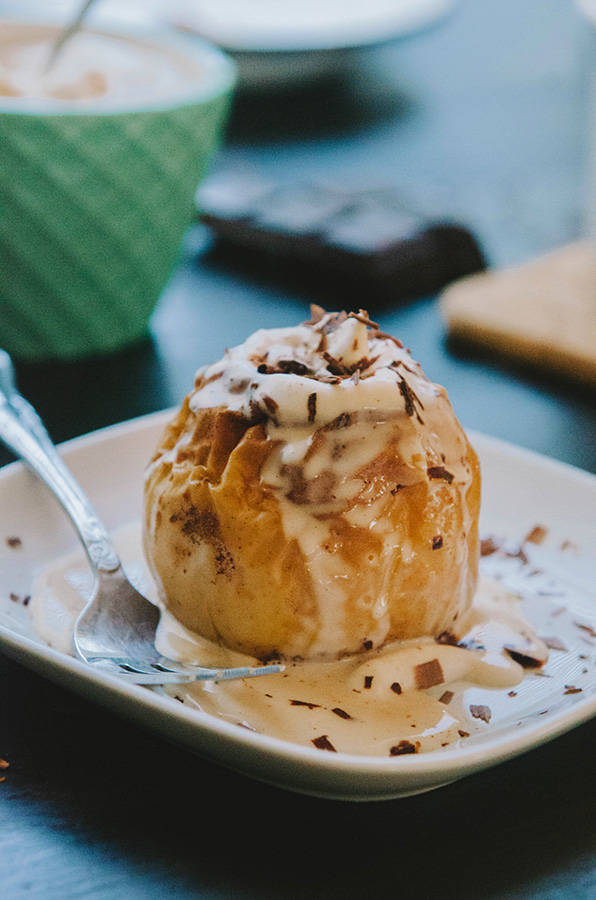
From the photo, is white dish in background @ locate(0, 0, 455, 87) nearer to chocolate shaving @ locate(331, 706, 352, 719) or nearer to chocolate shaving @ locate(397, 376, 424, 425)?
chocolate shaving @ locate(397, 376, 424, 425)

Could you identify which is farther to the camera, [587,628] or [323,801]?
[587,628]

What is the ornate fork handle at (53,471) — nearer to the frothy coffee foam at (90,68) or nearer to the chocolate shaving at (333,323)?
the chocolate shaving at (333,323)

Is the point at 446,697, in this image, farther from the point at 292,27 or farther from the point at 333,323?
the point at 292,27

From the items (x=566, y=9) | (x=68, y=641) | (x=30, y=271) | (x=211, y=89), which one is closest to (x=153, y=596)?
(x=68, y=641)

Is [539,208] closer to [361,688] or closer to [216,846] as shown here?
[361,688]

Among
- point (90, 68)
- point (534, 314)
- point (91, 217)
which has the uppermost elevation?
point (90, 68)

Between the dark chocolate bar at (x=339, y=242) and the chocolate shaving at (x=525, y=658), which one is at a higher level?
the chocolate shaving at (x=525, y=658)

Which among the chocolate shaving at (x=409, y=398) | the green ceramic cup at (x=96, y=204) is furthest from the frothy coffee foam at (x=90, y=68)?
the chocolate shaving at (x=409, y=398)

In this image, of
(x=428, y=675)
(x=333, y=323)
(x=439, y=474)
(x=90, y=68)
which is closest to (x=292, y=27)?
(x=90, y=68)

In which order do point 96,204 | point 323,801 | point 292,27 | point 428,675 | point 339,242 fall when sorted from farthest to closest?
point 292,27, point 339,242, point 96,204, point 428,675, point 323,801
